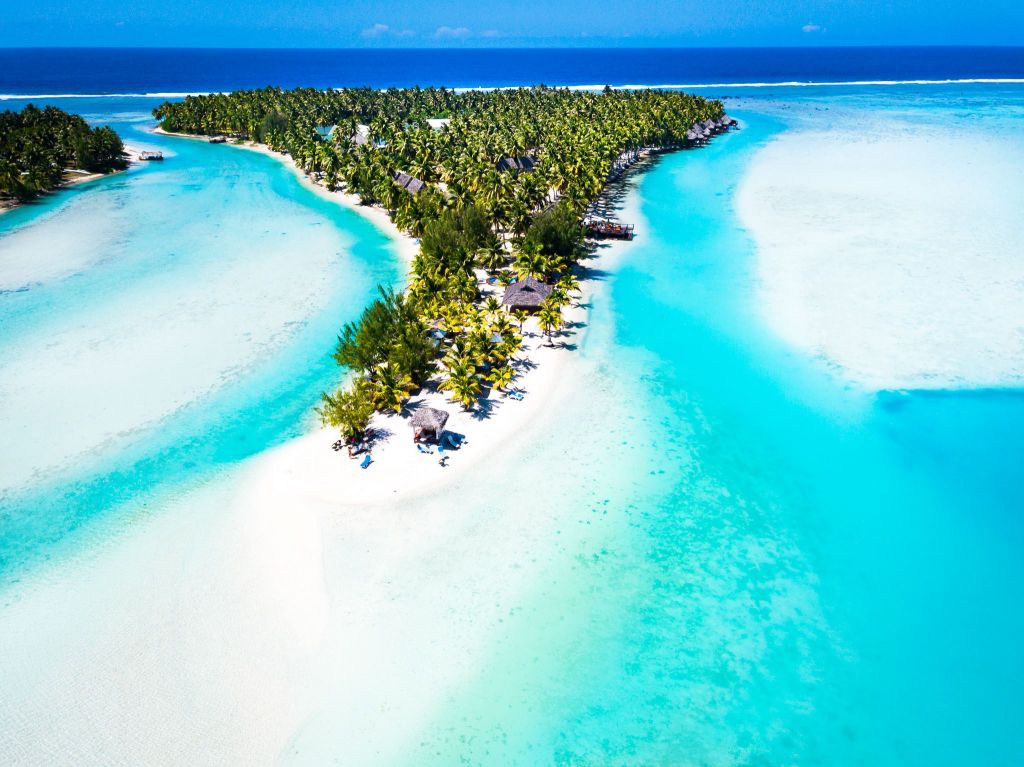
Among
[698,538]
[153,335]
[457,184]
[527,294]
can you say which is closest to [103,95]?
[457,184]

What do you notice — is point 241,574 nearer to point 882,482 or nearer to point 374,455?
point 374,455

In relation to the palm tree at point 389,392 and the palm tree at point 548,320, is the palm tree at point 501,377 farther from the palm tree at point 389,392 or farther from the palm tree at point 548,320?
the palm tree at point 548,320

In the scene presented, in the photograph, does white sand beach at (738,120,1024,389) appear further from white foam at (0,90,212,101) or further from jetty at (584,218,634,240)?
white foam at (0,90,212,101)

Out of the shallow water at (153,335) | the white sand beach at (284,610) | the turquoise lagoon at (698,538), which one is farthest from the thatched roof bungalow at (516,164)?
the white sand beach at (284,610)

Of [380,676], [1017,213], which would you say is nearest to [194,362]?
[380,676]

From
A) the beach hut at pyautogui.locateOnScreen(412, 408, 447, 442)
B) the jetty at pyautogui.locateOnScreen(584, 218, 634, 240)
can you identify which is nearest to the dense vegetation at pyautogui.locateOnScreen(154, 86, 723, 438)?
the beach hut at pyautogui.locateOnScreen(412, 408, 447, 442)

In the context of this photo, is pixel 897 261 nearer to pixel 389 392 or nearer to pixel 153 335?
pixel 389 392
